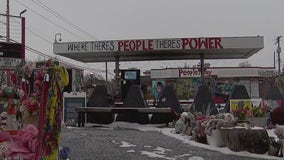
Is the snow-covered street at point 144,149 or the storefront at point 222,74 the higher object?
the storefront at point 222,74

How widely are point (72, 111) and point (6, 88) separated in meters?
13.5

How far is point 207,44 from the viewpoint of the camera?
2692cm

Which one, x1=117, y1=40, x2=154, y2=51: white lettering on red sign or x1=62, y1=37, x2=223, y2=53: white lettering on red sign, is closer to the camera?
x1=62, y1=37, x2=223, y2=53: white lettering on red sign

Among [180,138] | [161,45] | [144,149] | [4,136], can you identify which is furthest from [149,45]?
[4,136]

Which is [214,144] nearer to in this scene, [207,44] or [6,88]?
[6,88]

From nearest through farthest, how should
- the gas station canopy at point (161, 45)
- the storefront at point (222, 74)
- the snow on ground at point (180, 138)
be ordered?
the snow on ground at point (180, 138) < the gas station canopy at point (161, 45) < the storefront at point (222, 74)

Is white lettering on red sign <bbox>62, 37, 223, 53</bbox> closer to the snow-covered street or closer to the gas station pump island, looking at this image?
the gas station pump island

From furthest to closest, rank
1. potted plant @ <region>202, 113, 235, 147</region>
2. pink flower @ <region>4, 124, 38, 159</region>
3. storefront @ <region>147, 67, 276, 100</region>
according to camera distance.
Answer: storefront @ <region>147, 67, 276, 100</region> < potted plant @ <region>202, 113, 235, 147</region> < pink flower @ <region>4, 124, 38, 159</region>

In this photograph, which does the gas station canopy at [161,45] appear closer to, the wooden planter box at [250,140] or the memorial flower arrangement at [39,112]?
the wooden planter box at [250,140]

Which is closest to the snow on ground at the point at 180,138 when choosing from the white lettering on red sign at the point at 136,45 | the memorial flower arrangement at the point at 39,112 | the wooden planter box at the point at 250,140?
the wooden planter box at the point at 250,140

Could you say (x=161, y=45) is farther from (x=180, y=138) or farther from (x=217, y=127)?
(x=217, y=127)

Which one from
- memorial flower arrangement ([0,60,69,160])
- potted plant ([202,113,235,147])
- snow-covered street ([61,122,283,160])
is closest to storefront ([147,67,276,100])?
snow-covered street ([61,122,283,160])

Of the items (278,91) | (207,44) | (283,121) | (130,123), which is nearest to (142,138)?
(283,121)

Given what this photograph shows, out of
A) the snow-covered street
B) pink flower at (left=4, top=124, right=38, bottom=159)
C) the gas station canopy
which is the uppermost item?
the gas station canopy
